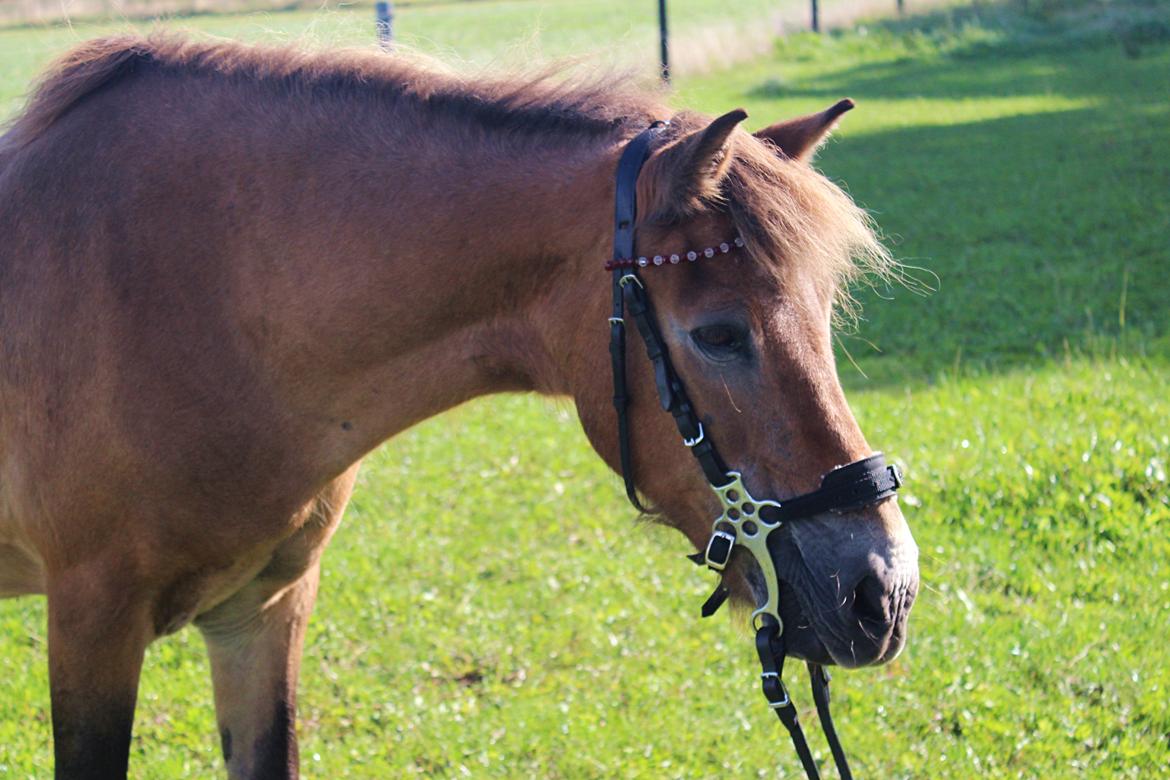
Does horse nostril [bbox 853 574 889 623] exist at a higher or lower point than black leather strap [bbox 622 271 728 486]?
lower

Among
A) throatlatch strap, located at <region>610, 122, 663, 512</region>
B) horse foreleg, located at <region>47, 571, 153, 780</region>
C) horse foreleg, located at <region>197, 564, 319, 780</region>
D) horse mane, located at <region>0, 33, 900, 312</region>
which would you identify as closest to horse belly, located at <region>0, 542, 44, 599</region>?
horse foreleg, located at <region>47, 571, 153, 780</region>

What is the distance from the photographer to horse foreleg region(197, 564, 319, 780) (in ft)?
9.77

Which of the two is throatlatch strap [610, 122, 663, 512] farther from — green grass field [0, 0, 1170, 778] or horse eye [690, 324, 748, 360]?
green grass field [0, 0, 1170, 778]

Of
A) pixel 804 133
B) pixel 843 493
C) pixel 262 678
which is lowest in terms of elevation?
pixel 262 678

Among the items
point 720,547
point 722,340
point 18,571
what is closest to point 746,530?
point 720,547

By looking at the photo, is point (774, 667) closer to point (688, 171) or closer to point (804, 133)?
point (688, 171)

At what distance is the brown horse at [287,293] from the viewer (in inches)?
87.4

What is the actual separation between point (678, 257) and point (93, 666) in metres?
1.50

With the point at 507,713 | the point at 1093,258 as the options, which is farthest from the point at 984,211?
the point at 507,713

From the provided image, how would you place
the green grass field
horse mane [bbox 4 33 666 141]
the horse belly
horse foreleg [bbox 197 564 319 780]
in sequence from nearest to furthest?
1. horse mane [bbox 4 33 666 141]
2. the horse belly
3. horse foreleg [bbox 197 564 319 780]
4. the green grass field

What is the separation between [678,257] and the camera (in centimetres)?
215

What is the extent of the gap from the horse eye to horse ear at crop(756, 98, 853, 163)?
0.46 meters

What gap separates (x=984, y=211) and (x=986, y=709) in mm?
7251

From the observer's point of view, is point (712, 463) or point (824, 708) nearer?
point (712, 463)
